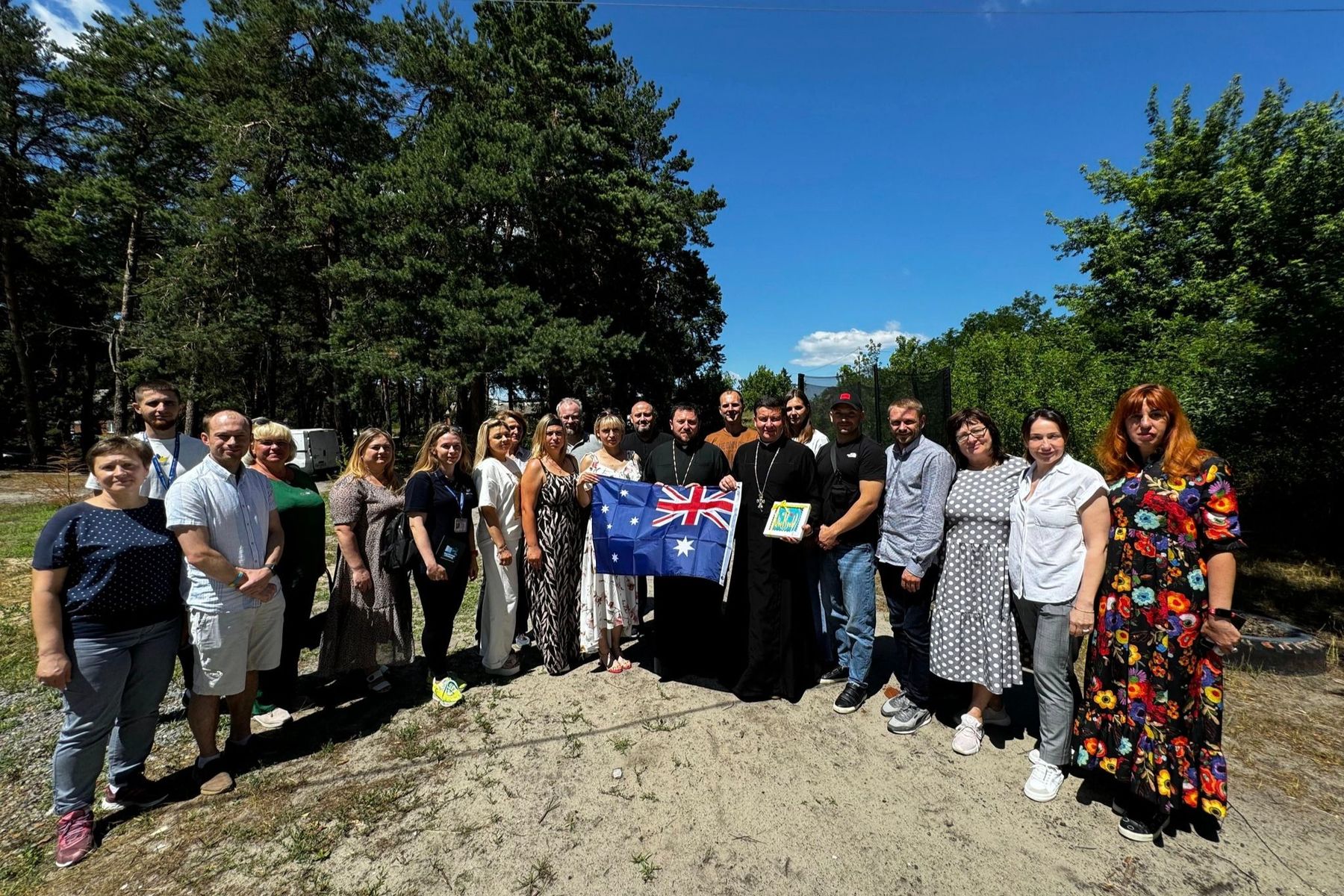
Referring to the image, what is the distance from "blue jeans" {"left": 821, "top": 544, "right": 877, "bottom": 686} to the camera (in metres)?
3.88

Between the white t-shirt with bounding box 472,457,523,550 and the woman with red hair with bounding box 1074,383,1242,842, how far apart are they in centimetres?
370

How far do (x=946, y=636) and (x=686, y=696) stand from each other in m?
1.84

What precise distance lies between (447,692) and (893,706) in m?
3.12

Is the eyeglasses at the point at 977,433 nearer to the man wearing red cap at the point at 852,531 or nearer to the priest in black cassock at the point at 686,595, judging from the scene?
the man wearing red cap at the point at 852,531

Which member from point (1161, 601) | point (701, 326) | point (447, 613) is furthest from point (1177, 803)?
point (701, 326)

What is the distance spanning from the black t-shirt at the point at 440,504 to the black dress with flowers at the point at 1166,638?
12.7 ft

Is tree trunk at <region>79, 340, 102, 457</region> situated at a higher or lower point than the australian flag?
higher

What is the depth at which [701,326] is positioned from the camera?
1229 inches

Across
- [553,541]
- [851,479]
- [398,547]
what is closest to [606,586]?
[553,541]

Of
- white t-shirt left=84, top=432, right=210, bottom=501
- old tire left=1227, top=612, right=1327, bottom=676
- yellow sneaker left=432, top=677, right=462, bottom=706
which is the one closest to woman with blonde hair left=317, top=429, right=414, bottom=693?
yellow sneaker left=432, top=677, right=462, bottom=706

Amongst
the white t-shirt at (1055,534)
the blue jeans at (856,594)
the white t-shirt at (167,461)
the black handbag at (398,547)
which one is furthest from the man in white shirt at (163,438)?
the white t-shirt at (1055,534)

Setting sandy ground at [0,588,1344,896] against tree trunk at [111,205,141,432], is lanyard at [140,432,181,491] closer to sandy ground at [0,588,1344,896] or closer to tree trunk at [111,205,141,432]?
sandy ground at [0,588,1344,896]

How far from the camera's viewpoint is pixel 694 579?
13.7ft

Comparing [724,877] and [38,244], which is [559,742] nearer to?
[724,877]
